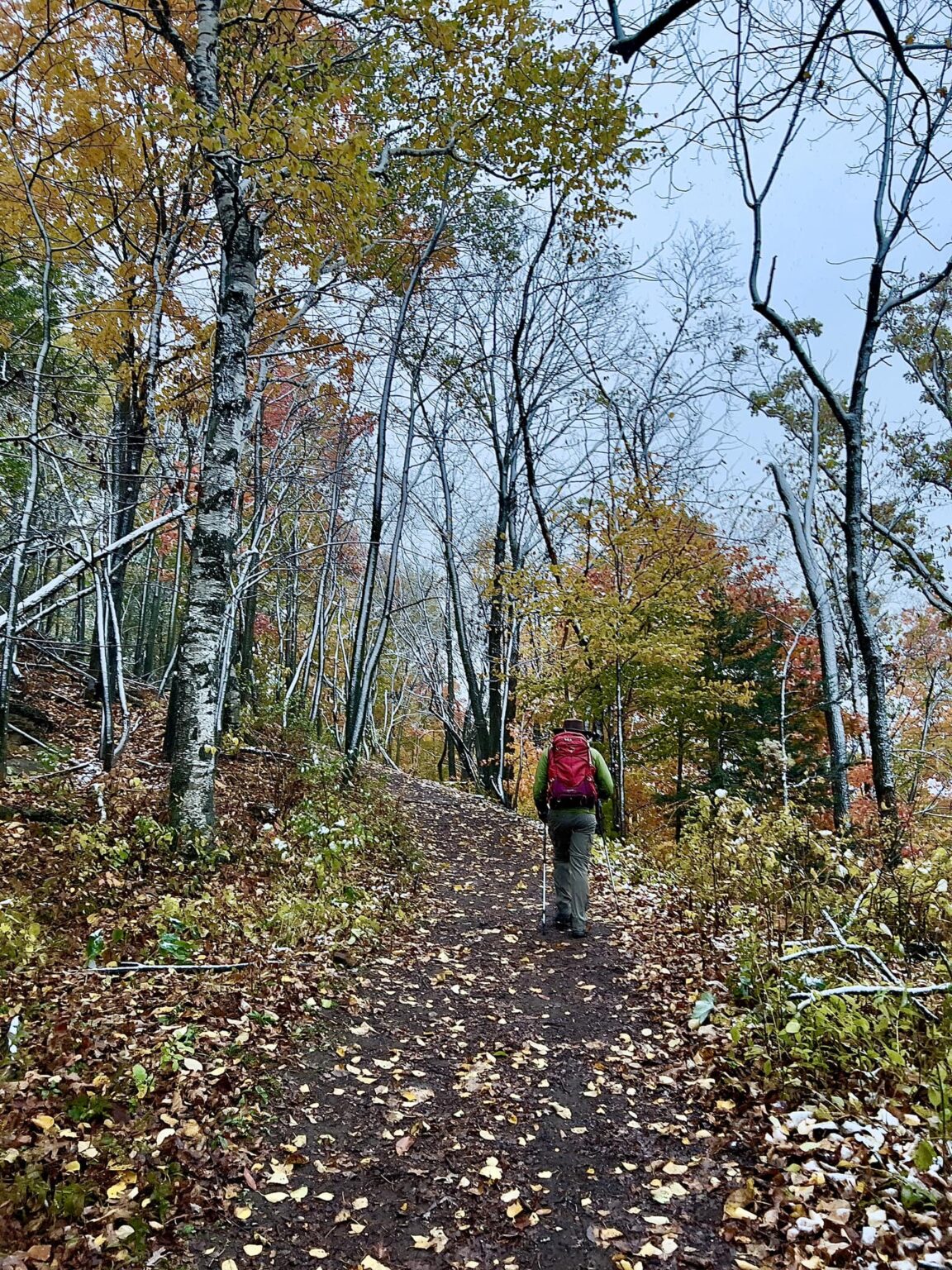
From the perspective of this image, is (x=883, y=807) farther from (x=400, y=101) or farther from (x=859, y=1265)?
(x=400, y=101)

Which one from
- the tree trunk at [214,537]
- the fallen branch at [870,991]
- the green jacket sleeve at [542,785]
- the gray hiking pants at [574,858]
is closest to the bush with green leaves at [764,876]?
the fallen branch at [870,991]

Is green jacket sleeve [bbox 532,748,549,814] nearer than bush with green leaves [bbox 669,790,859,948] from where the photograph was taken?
No

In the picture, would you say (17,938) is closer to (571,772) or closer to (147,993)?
(147,993)

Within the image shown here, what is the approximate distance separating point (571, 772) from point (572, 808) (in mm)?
341

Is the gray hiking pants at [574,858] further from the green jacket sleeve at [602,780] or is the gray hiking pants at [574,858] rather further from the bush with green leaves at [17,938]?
the bush with green leaves at [17,938]

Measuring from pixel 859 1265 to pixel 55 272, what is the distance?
9.86m

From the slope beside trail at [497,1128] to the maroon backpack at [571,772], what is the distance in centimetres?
133

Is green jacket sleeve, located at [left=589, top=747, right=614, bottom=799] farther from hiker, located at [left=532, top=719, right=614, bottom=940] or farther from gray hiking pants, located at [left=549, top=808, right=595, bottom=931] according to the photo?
gray hiking pants, located at [left=549, top=808, right=595, bottom=931]

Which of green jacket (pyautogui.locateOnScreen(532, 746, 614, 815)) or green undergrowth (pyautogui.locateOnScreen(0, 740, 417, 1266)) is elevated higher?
green jacket (pyautogui.locateOnScreen(532, 746, 614, 815))

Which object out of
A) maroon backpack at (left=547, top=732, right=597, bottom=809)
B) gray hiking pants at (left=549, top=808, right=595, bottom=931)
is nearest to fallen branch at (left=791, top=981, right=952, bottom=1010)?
gray hiking pants at (left=549, top=808, right=595, bottom=931)

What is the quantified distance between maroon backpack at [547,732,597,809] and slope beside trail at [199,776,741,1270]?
1.33 m

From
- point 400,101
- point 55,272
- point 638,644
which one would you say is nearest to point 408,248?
point 400,101

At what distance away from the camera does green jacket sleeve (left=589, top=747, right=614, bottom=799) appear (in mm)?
6711

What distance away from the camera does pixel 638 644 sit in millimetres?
12383
